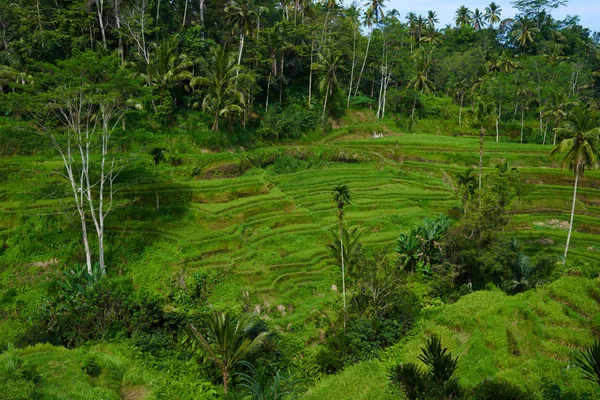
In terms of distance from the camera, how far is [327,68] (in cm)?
4397

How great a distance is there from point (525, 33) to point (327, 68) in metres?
43.2

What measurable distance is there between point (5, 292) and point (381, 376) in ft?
54.3

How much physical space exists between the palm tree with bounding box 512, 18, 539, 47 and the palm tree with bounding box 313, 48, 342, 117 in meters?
41.1

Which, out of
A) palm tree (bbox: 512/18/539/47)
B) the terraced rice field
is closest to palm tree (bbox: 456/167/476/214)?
the terraced rice field

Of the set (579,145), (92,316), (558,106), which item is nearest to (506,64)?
(558,106)

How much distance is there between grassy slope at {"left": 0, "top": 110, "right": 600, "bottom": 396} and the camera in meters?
20.3

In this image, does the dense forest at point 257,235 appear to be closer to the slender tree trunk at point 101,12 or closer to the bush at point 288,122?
the bush at point 288,122

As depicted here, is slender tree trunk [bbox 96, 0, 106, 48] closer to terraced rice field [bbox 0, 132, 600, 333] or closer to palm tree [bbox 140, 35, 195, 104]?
palm tree [bbox 140, 35, 195, 104]

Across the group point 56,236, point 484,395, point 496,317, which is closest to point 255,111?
point 56,236

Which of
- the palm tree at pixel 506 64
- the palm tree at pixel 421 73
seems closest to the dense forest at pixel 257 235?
the palm tree at pixel 421 73

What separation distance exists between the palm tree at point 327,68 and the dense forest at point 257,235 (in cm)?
24

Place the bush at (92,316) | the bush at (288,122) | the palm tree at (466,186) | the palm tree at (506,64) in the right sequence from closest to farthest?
the bush at (92,316) < the palm tree at (466,186) < the bush at (288,122) < the palm tree at (506,64)

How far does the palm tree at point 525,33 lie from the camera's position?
67688mm

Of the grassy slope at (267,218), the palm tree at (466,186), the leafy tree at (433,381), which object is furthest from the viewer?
the palm tree at (466,186)
